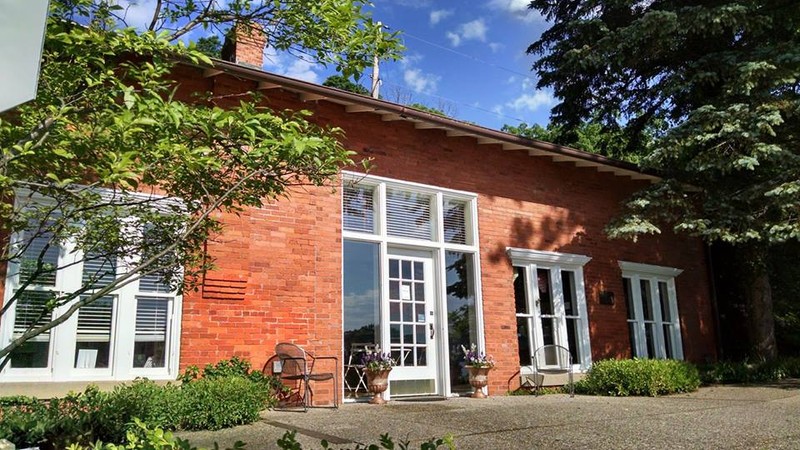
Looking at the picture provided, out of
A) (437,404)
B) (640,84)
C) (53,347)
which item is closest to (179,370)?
(53,347)

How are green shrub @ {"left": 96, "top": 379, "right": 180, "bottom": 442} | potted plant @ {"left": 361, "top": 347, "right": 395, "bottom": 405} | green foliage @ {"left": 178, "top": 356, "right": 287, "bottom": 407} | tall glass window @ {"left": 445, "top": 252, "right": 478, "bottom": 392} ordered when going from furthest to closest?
tall glass window @ {"left": 445, "top": 252, "right": 478, "bottom": 392} → potted plant @ {"left": 361, "top": 347, "right": 395, "bottom": 405} → green foliage @ {"left": 178, "top": 356, "right": 287, "bottom": 407} → green shrub @ {"left": 96, "top": 379, "right": 180, "bottom": 442}

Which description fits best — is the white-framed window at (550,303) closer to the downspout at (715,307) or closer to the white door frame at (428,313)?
the white door frame at (428,313)

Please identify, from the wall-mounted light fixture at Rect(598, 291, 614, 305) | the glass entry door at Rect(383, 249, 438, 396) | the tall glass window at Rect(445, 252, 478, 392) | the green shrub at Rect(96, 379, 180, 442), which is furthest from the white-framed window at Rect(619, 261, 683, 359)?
the green shrub at Rect(96, 379, 180, 442)

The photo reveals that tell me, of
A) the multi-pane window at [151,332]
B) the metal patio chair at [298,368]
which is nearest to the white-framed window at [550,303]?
the metal patio chair at [298,368]

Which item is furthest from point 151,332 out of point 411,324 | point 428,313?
point 428,313

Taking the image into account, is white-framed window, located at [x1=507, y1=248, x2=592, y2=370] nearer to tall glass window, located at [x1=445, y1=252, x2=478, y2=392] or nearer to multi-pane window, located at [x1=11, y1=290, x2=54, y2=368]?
tall glass window, located at [x1=445, y1=252, x2=478, y2=392]

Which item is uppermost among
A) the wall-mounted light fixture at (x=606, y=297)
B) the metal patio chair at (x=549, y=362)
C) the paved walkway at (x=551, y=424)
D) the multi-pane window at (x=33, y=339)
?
the wall-mounted light fixture at (x=606, y=297)

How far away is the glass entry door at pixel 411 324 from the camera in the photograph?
912 centimetres

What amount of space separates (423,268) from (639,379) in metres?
3.68

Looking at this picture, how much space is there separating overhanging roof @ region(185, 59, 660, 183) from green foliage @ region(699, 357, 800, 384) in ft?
13.0

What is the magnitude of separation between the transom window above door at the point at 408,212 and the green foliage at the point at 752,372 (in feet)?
17.6

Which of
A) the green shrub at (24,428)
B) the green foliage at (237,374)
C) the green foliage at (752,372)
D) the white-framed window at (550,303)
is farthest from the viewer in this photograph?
the green foliage at (752,372)

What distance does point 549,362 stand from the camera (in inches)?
424

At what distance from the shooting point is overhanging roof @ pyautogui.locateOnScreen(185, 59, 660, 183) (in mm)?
7789
